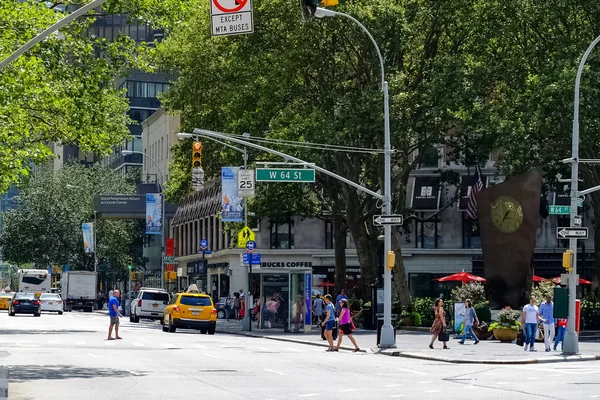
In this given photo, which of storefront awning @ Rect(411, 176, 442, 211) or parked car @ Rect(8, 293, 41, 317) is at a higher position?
storefront awning @ Rect(411, 176, 442, 211)

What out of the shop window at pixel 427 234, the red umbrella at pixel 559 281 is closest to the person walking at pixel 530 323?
the red umbrella at pixel 559 281

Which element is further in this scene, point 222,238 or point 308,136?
point 222,238

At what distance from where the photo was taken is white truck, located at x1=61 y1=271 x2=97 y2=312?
94.6 meters

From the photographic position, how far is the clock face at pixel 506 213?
157 feet

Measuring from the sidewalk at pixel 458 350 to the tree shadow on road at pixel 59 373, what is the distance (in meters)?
10.1

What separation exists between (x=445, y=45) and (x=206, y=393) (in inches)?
1495

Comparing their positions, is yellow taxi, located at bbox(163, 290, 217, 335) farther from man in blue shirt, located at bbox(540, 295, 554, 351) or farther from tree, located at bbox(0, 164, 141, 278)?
tree, located at bbox(0, 164, 141, 278)

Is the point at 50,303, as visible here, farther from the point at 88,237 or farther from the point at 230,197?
the point at 230,197

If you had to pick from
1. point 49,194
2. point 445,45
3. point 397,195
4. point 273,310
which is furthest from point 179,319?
point 49,194

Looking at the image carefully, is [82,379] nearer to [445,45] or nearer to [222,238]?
[445,45]

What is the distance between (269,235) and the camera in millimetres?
79688

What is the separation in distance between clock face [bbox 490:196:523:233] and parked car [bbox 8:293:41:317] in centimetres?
3758

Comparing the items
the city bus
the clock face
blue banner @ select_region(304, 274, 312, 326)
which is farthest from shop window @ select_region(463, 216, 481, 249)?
the city bus

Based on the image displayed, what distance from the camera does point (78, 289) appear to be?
96.4m
